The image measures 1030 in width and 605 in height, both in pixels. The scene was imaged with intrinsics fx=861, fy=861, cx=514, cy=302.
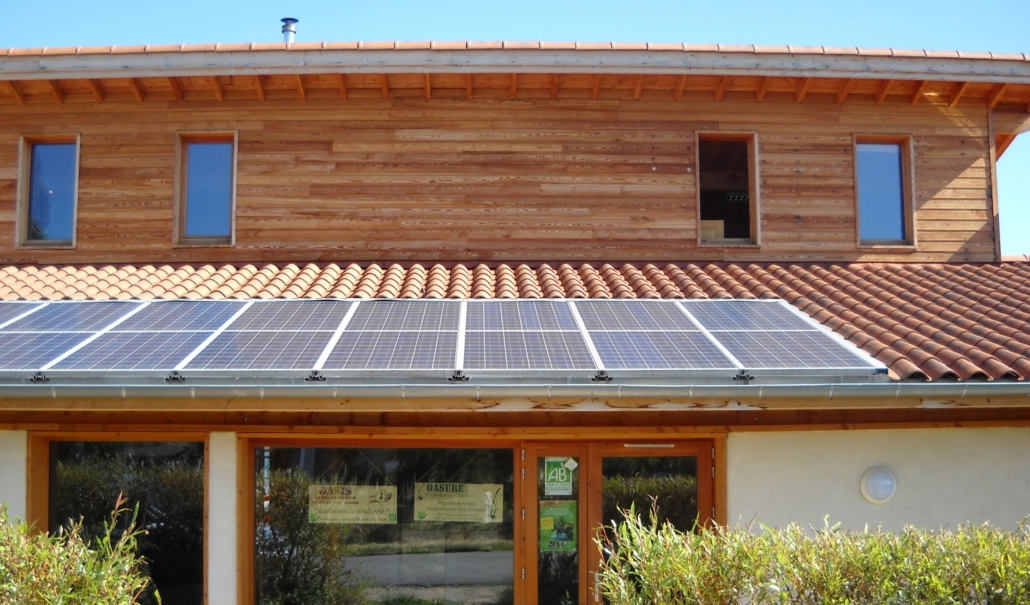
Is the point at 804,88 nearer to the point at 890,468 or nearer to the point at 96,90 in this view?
the point at 890,468

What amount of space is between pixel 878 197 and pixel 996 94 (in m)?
2.05

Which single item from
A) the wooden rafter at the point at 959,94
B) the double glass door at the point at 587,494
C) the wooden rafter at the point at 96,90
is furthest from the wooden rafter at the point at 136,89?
the wooden rafter at the point at 959,94

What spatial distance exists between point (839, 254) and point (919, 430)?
12.0 feet

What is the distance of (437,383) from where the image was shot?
672cm

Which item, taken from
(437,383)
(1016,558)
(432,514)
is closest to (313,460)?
(432,514)

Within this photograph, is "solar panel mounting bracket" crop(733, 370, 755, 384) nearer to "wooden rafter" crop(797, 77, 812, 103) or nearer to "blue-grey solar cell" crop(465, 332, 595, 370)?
"blue-grey solar cell" crop(465, 332, 595, 370)

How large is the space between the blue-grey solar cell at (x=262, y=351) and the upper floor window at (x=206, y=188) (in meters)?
4.08

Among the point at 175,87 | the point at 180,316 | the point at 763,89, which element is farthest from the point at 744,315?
the point at 175,87

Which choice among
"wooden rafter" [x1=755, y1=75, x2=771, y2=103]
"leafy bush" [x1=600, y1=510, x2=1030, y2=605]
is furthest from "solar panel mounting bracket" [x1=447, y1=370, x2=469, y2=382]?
"wooden rafter" [x1=755, y1=75, x2=771, y2=103]

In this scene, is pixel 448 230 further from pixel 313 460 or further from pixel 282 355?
pixel 282 355

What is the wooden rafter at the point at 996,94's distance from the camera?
453 inches

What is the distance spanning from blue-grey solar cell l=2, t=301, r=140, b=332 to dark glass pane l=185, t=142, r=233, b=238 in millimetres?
2716

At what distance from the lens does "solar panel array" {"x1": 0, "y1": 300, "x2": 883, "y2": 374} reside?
6953mm

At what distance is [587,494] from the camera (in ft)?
28.1
